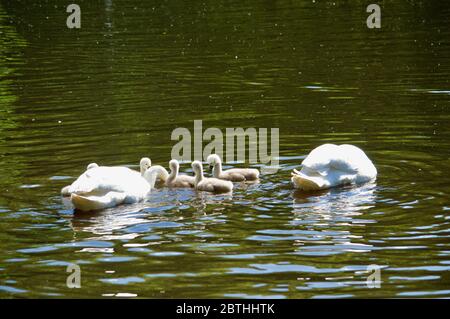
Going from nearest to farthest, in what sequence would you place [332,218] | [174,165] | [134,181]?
[332,218]
[134,181]
[174,165]

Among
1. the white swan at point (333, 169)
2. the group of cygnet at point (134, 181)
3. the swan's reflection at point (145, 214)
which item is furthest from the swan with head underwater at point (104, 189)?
the white swan at point (333, 169)

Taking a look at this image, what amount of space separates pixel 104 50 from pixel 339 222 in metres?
18.2

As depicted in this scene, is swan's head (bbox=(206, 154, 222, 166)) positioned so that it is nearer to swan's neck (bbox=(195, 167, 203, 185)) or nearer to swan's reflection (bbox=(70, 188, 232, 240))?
swan's neck (bbox=(195, 167, 203, 185))

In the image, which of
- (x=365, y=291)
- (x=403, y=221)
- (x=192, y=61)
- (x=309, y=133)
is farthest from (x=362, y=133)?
(x=192, y=61)

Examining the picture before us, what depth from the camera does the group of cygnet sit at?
13.6 metres

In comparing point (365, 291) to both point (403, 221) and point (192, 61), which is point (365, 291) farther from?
point (192, 61)

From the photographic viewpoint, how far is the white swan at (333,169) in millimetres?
14570

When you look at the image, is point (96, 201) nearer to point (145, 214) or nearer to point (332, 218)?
point (145, 214)

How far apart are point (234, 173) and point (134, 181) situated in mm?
1735

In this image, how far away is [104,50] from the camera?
97.8ft

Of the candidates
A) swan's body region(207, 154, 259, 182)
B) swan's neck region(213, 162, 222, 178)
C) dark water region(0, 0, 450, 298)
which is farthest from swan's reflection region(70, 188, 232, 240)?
swan's neck region(213, 162, 222, 178)

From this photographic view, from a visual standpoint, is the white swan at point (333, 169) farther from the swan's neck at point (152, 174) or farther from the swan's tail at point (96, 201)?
the swan's tail at point (96, 201)

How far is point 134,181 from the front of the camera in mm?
14047

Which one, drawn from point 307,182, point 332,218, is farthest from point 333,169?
point 332,218
